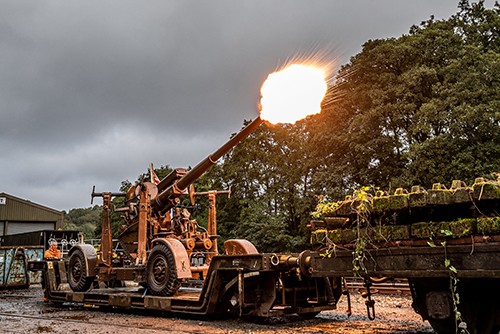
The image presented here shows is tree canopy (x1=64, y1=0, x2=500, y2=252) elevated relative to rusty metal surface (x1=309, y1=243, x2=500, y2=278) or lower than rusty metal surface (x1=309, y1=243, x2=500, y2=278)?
Answer: elevated

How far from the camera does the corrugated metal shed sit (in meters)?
43.3

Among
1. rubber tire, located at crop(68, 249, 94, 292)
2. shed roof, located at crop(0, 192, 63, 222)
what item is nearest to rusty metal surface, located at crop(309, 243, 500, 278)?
rubber tire, located at crop(68, 249, 94, 292)

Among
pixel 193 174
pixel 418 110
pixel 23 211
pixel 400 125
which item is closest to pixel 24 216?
pixel 23 211

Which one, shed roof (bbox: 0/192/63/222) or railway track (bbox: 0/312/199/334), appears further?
shed roof (bbox: 0/192/63/222)

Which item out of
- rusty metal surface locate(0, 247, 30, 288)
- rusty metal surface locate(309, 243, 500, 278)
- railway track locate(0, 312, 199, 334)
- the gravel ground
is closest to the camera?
rusty metal surface locate(309, 243, 500, 278)

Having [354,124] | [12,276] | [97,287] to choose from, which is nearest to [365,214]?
[97,287]

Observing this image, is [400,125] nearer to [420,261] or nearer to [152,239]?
[152,239]

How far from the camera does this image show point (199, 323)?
10.9 metres

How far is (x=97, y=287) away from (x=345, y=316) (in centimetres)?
823

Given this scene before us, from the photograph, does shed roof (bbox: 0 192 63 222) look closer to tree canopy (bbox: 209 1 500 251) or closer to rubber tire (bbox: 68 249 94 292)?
tree canopy (bbox: 209 1 500 251)

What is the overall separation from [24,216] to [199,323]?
124 ft

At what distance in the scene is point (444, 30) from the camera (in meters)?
29.2

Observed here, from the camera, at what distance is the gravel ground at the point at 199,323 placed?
32.6ft

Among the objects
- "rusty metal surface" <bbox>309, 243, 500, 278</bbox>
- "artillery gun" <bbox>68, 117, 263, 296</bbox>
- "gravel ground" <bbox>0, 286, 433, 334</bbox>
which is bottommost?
"gravel ground" <bbox>0, 286, 433, 334</bbox>
